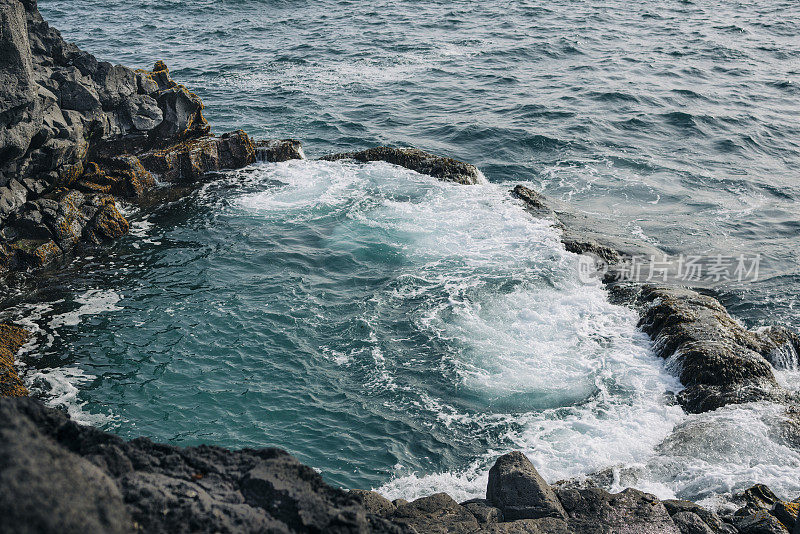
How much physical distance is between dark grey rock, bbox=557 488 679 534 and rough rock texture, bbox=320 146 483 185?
15.5m

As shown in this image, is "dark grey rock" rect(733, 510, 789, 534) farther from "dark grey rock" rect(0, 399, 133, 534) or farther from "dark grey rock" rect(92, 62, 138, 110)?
"dark grey rock" rect(92, 62, 138, 110)

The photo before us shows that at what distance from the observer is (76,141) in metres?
19.9

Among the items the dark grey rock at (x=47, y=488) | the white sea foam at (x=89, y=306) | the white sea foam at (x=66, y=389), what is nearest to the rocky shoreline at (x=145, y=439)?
the dark grey rock at (x=47, y=488)

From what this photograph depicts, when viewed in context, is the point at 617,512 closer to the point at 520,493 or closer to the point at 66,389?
the point at 520,493

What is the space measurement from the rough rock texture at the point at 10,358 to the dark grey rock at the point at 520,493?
10074mm

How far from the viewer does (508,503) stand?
9.55 metres

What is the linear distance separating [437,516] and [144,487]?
5.17m

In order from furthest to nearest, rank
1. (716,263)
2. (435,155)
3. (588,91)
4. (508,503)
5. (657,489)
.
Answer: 1. (588,91)
2. (435,155)
3. (716,263)
4. (657,489)
5. (508,503)

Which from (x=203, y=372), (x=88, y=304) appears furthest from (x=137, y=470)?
(x=88, y=304)

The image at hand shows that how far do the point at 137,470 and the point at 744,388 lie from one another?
40.2 feet

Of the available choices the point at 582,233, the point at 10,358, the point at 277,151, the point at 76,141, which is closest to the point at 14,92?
the point at 76,141

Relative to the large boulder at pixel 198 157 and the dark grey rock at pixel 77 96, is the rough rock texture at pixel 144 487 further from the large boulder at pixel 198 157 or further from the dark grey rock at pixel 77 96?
the large boulder at pixel 198 157

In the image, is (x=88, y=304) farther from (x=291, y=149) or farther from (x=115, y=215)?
(x=291, y=149)

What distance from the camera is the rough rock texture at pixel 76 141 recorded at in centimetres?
1783
